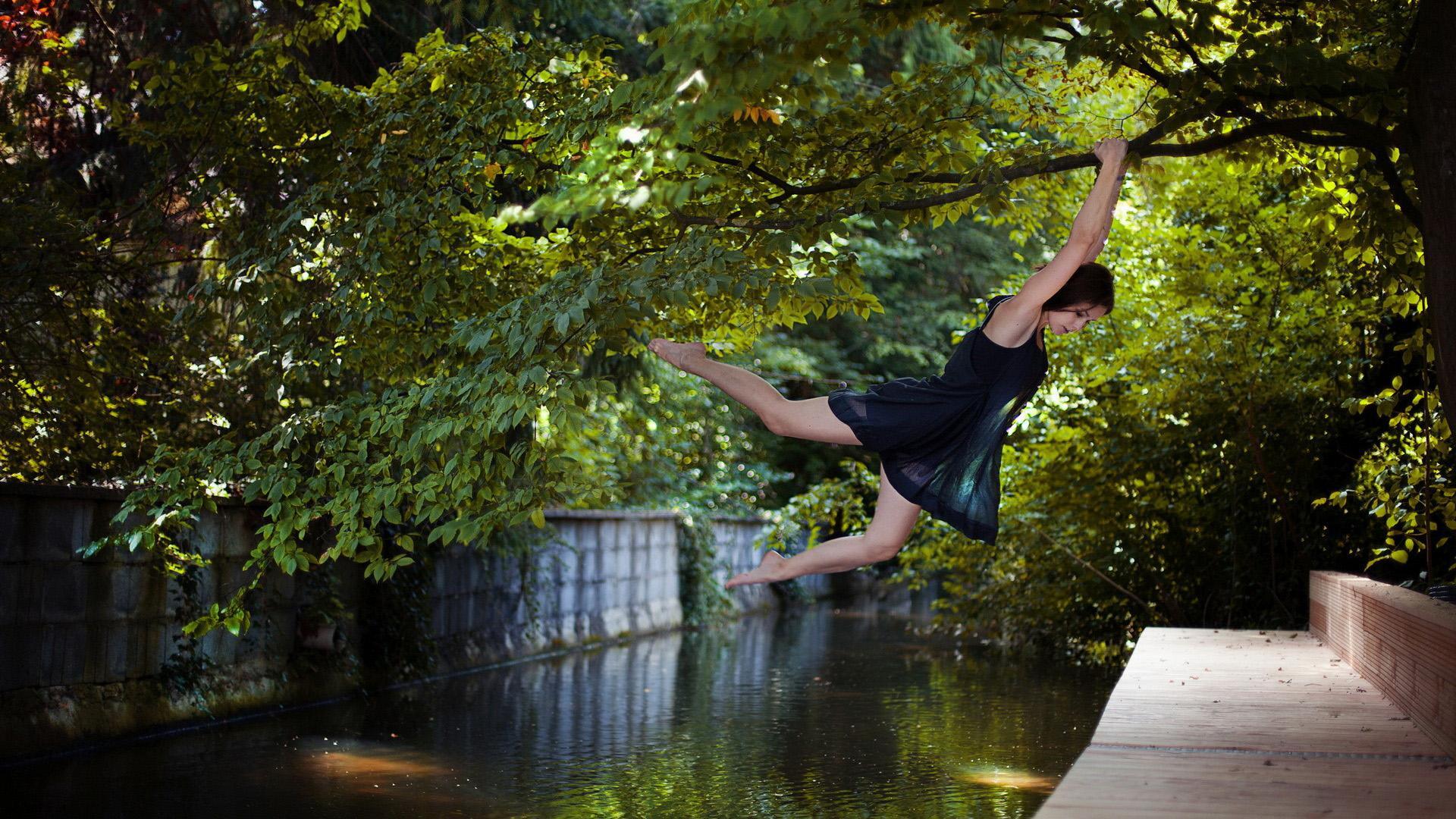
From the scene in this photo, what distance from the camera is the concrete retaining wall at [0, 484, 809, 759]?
25.6 ft

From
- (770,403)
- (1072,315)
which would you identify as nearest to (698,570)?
(770,403)

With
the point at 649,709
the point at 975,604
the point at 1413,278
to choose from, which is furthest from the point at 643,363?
the point at 1413,278

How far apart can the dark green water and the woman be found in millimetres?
1801

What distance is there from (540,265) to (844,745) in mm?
3204

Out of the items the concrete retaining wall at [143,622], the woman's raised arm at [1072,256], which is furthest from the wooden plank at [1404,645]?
the concrete retaining wall at [143,622]

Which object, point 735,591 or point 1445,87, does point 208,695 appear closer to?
point 1445,87

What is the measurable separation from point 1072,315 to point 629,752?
4.25 meters

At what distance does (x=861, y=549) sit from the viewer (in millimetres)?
5145

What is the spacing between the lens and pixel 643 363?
14195mm

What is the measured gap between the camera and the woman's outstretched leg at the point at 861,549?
16.8 feet

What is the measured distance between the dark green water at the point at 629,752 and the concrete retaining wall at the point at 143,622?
0.88 ft

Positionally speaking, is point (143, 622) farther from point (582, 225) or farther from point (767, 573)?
point (767, 573)

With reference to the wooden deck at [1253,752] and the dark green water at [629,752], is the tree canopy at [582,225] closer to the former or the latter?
the dark green water at [629,752]

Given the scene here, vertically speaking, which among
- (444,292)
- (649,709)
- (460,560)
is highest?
(444,292)
